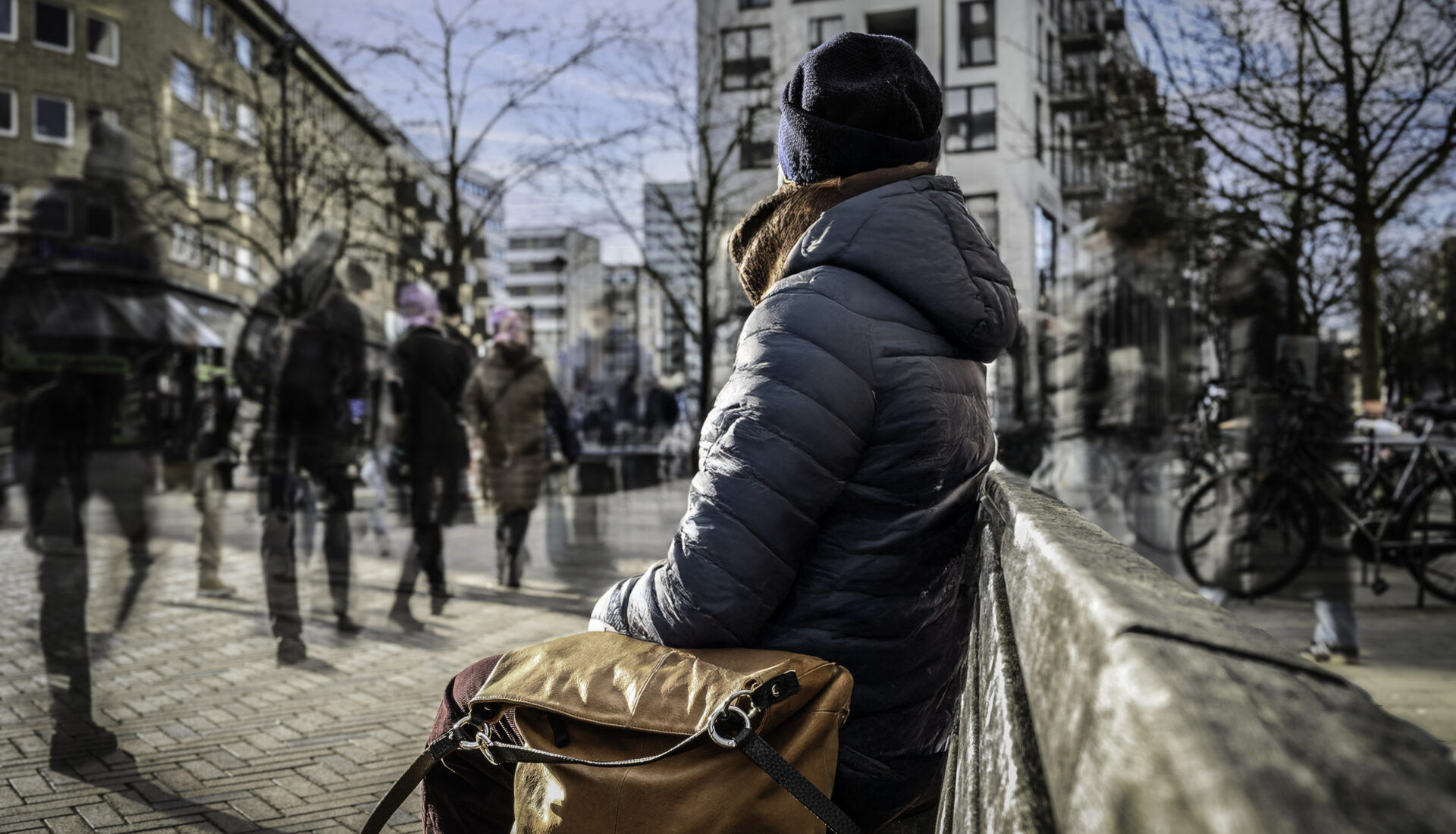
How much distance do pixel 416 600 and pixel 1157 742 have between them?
712cm

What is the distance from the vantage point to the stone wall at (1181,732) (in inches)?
16.2

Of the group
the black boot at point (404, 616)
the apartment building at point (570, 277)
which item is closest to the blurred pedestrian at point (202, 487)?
the black boot at point (404, 616)

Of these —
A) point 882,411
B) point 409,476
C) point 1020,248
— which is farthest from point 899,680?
point 1020,248

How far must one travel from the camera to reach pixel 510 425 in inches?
308

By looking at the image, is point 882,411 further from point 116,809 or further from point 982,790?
point 116,809

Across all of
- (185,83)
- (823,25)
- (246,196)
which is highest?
(823,25)

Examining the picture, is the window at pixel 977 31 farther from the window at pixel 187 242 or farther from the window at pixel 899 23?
the window at pixel 187 242

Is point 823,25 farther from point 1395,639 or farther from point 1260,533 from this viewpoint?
point 1395,639

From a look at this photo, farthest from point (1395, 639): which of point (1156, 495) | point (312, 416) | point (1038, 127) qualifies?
point (1038, 127)

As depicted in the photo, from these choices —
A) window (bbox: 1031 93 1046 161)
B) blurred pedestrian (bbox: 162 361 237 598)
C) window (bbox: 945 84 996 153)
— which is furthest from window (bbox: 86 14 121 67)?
window (bbox: 1031 93 1046 161)

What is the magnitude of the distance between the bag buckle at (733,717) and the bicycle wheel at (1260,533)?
19.1 feet

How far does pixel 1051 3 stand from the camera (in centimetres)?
1188

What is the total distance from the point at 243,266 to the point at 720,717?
1913cm

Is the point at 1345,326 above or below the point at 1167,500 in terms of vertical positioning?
above
